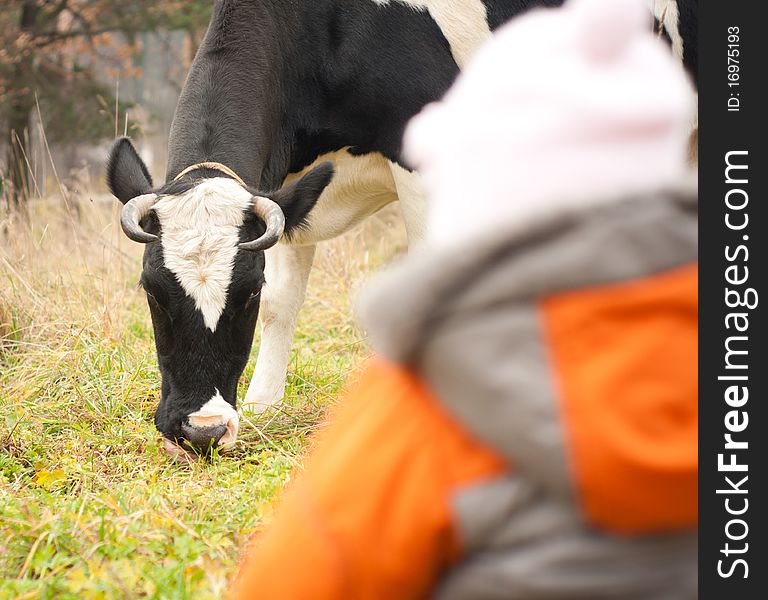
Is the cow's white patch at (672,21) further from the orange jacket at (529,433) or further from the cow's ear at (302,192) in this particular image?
the orange jacket at (529,433)

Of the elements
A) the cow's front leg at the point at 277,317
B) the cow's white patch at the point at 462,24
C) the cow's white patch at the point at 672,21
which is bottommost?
the cow's front leg at the point at 277,317

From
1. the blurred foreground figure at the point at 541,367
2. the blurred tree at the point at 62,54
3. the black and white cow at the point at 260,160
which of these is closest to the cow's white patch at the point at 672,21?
the black and white cow at the point at 260,160

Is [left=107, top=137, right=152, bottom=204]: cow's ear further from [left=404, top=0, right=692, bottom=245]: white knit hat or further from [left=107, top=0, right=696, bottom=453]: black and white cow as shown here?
[left=404, top=0, right=692, bottom=245]: white knit hat

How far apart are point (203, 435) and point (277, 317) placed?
1368 millimetres

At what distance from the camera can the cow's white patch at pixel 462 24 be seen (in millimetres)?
4258

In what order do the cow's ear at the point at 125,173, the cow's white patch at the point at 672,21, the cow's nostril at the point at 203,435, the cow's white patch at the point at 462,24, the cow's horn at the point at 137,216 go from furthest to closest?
1. the cow's white patch at the point at 672,21
2. the cow's white patch at the point at 462,24
3. the cow's ear at the point at 125,173
4. the cow's nostril at the point at 203,435
5. the cow's horn at the point at 137,216

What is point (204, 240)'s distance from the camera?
3518 millimetres

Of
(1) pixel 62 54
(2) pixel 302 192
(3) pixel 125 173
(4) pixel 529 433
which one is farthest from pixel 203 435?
(1) pixel 62 54

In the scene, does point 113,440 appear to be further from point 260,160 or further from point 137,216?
point 260,160

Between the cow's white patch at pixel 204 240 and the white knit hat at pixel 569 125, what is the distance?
7.86 ft

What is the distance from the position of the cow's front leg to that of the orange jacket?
3.26 metres
